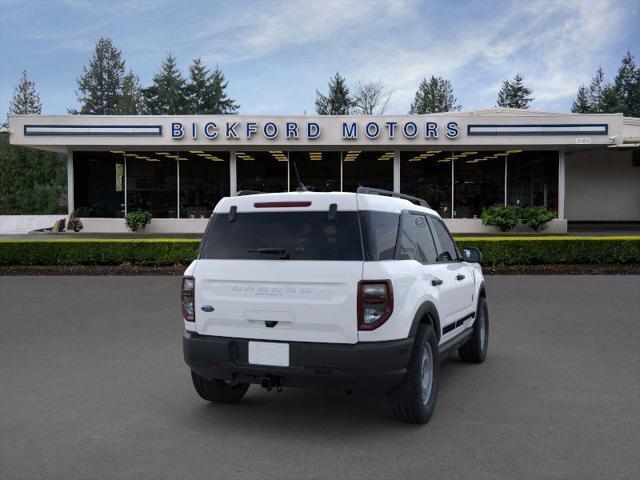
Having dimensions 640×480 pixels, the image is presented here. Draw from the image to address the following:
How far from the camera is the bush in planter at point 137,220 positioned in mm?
26416

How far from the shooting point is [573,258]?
16250 mm

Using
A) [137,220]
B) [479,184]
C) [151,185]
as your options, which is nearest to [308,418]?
[137,220]

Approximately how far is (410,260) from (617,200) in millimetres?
34251

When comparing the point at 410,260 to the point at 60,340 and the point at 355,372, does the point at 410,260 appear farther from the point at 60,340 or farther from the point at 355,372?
the point at 60,340

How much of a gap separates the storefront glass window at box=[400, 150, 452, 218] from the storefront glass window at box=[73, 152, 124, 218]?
12805mm

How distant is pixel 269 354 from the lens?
450cm

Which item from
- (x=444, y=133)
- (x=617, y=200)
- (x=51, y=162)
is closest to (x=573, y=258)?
(x=444, y=133)

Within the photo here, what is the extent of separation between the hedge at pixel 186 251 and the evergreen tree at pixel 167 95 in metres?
56.6

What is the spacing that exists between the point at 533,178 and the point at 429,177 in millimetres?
4603

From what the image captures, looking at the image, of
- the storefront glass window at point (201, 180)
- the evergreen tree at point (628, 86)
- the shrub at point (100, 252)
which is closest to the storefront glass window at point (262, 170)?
the storefront glass window at point (201, 180)

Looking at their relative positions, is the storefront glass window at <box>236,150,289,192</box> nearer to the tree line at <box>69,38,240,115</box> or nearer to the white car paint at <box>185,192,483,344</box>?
the white car paint at <box>185,192,483,344</box>

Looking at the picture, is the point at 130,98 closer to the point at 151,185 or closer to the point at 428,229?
the point at 151,185

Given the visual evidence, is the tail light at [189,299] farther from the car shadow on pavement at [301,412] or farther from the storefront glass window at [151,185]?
the storefront glass window at [151,185]

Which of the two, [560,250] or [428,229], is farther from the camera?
[560,250]
